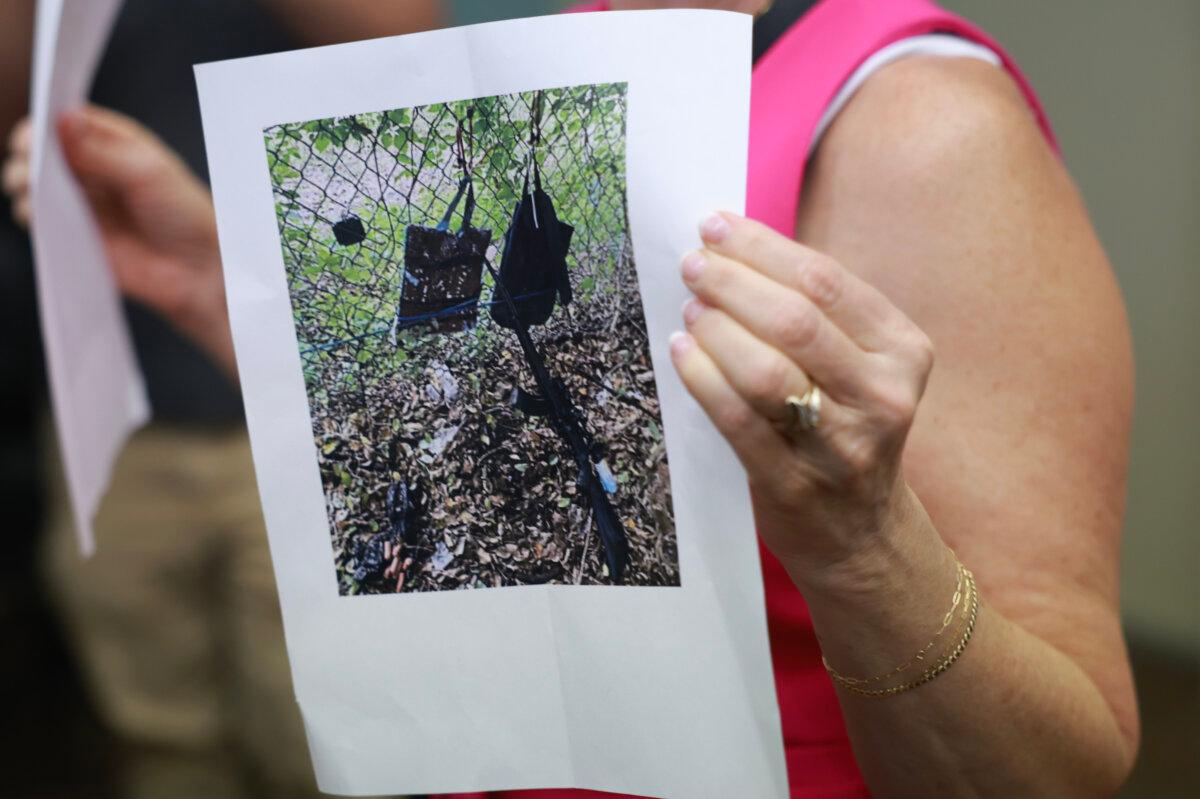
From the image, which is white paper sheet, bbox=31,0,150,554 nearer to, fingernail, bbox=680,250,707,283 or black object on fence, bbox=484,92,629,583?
black object on fence, bbox=484,92,629,583

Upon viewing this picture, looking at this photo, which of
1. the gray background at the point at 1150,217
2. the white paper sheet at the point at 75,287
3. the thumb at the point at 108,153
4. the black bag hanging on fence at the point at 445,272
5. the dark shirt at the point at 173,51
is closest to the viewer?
the black bag hanging on fence at the point at 445,272

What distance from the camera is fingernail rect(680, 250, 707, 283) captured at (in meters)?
0.54

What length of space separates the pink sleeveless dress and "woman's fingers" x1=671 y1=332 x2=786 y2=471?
0.64 feet

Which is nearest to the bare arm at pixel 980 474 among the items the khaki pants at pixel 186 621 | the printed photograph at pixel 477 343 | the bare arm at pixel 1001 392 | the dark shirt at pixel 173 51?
the bare arm at pixel 1001 392

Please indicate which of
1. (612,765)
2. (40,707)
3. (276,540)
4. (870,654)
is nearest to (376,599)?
(276,540)

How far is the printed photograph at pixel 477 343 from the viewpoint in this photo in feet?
1.95

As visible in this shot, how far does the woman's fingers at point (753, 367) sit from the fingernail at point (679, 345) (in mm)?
11

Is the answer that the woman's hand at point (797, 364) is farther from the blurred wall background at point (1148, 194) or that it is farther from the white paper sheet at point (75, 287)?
the blurred wall background at point (1148, 194)

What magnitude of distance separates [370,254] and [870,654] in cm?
37

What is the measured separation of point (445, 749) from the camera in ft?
2.24

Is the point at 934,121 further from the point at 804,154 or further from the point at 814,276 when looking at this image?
the point at 814,276

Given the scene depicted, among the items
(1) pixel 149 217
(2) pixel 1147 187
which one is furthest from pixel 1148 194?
(1) pixel 149 217

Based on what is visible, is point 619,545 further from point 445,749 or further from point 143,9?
point 143,9

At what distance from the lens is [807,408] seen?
20.5 inches
